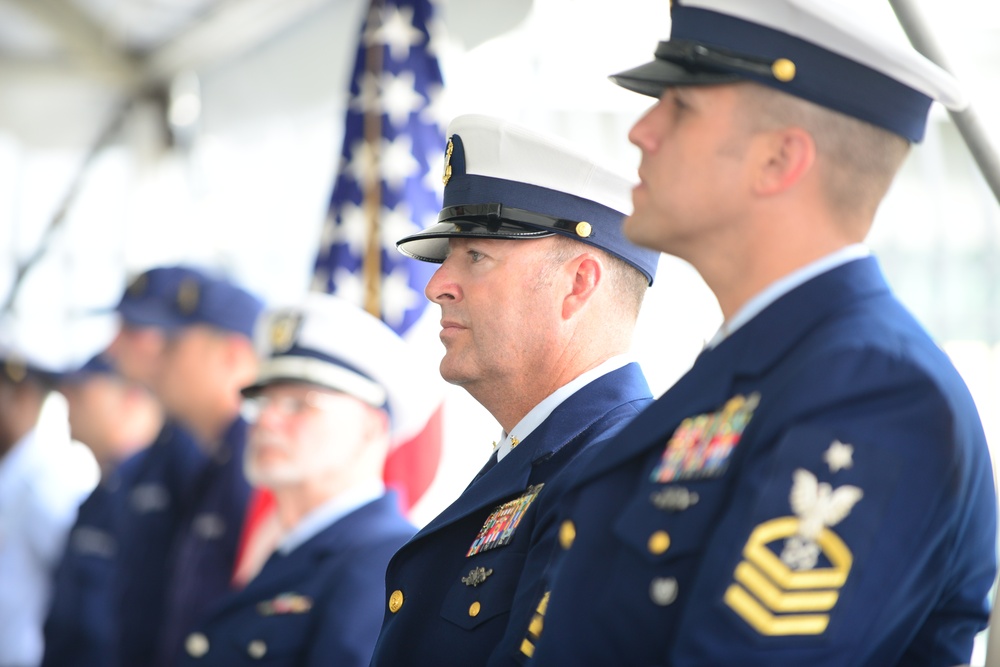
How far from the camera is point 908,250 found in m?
3.94

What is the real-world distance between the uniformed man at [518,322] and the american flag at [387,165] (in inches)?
86.2

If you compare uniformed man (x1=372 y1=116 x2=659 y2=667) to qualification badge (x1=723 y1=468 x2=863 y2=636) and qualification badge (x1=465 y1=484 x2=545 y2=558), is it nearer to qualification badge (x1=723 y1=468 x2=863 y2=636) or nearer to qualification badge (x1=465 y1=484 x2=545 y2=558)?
qualification badge (x1=465 y1=484 x2=545 y2=558)

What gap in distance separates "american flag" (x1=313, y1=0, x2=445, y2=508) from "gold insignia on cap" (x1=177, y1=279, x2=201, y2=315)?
46 centimetres

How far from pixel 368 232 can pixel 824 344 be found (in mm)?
3415

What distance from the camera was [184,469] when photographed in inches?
169

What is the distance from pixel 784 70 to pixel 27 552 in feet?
15.2

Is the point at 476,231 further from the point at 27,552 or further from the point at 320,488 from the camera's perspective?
the point at 27,552

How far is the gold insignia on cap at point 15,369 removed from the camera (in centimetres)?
630

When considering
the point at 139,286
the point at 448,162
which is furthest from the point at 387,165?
the point at 448,162

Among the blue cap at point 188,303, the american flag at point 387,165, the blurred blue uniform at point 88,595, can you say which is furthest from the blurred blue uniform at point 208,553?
the american flag at point 387,165

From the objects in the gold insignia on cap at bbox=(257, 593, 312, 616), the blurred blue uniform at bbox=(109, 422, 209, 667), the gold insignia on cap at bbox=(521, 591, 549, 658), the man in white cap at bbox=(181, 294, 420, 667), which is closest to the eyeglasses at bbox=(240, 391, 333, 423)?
the man in white cap at bbox=(181, 294, 420, 667)

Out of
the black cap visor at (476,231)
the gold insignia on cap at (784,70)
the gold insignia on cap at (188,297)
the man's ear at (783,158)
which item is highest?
the gold insignia on cap at (784,70)

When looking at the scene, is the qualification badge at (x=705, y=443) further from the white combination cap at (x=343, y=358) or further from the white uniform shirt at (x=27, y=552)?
the white uniform shirt at (x=27, y=552)

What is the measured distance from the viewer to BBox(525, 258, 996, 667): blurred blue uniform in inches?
45.8
